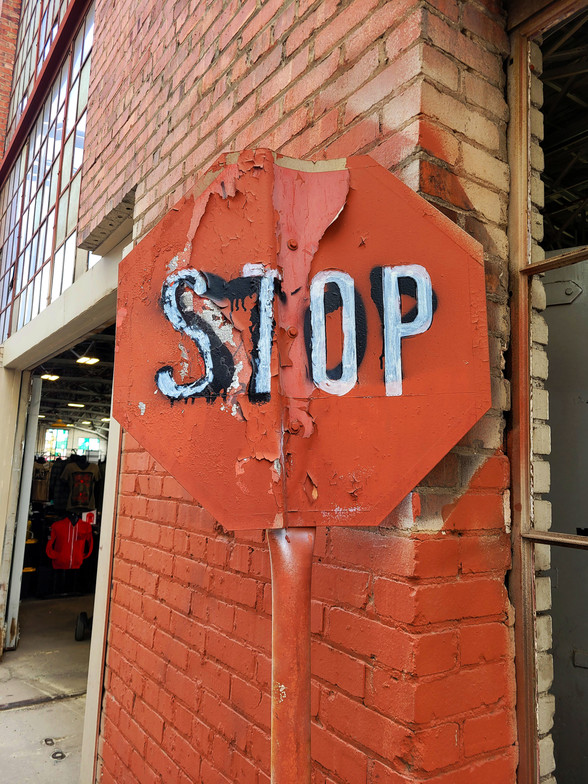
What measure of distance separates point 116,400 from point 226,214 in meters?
0.46

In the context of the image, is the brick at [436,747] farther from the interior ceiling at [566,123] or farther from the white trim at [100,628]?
the white trim at [100,628]

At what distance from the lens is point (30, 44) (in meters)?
7.02

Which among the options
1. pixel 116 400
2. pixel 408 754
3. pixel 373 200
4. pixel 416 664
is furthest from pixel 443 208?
pixel 408 754

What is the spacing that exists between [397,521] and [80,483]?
12716mm

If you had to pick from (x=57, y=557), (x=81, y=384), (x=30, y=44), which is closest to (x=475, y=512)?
(x=30, y=44)

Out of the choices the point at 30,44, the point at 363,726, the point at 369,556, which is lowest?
the point at 363,726

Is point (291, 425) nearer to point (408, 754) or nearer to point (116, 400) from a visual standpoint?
point (116, 400)

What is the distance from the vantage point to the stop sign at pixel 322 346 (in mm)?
1001

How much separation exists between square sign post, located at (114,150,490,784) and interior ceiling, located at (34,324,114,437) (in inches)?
171

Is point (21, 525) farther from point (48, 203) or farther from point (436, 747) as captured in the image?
point (436, 747)

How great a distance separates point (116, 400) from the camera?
1.22 metres

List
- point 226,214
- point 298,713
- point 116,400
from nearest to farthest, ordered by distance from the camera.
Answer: point 298,713 → point 226,214 → point 116,400

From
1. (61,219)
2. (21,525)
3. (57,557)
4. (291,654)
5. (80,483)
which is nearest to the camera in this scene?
(291,654)

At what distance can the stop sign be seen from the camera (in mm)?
1001
